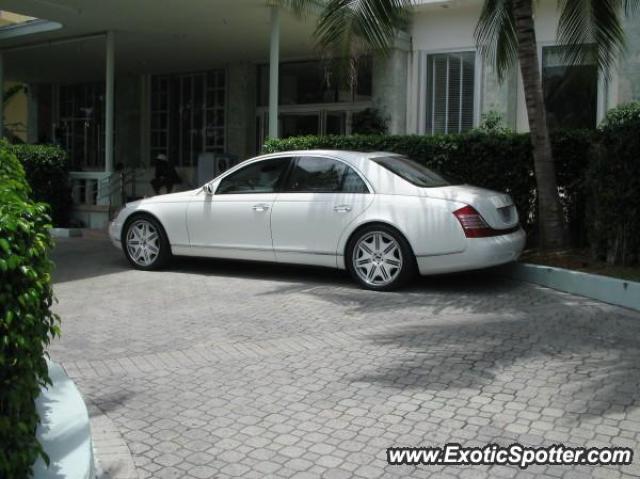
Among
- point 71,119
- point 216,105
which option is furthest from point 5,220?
point 71,119

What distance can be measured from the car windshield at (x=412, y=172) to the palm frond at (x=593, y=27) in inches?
133

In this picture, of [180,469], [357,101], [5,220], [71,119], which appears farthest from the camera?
[71,119]

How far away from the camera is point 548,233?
9703 mm

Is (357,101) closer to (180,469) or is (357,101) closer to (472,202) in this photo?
(472,202)

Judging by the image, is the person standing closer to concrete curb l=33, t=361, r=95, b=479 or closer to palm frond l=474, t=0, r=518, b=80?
palm frond l=474, t=0, r=518, b=80

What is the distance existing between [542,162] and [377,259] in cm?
282

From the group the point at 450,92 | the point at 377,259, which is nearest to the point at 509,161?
the point at 377,259

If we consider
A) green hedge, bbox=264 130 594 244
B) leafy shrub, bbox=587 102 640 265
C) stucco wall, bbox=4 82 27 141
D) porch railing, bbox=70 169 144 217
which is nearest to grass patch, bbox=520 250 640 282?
leafy shrub, bbox=587 102 640 265

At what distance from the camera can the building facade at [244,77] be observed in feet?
46.2

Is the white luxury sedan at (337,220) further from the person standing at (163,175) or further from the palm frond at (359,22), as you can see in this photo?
the person standing at (163,175)

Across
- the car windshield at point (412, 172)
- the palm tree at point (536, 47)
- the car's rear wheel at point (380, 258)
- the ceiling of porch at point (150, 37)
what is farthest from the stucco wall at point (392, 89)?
the car's rear wheel at point (380, 258)

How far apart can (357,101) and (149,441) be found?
47.8ft

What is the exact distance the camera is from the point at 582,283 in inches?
324

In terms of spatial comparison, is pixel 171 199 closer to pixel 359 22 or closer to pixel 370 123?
pixel 359 22
